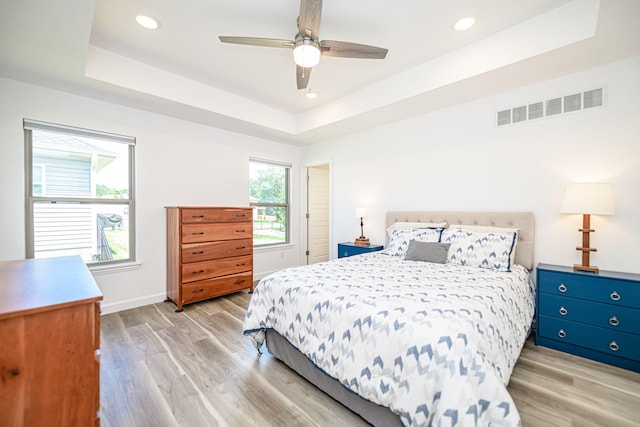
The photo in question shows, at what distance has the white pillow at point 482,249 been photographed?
257 centimetres

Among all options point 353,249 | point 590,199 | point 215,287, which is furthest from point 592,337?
point 215,287

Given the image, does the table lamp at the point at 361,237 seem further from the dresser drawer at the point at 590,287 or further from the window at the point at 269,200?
the dresser drawer at the point at 590,287

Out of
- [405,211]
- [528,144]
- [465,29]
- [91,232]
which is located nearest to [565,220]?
[528,144]

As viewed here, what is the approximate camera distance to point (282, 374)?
204 centimetres

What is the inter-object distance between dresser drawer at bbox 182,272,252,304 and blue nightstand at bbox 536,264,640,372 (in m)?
3.43

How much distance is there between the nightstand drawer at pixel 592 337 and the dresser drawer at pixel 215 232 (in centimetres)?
351

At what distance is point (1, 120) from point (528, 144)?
525 cm

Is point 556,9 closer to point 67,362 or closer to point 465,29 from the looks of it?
point 465,29

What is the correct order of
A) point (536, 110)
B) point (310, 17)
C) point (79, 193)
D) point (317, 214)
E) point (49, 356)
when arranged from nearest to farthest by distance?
point (49, 356) → point (310, 17) → point (536, 110) → point (79, 193) → point (317, 214)

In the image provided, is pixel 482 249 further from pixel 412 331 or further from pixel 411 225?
pixel 412 331

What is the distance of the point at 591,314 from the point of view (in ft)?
7.20

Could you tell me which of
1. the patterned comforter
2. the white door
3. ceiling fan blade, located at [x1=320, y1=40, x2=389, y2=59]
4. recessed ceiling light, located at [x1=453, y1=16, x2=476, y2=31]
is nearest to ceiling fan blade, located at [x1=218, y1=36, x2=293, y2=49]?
ceiling fan blade, located at [x1=320, y1=40, x2=389, y2=59]

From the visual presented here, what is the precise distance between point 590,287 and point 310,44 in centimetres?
294

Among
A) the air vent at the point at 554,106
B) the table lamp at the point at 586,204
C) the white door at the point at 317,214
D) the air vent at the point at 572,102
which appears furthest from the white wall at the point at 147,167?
the table lamp at the point at 586,204
